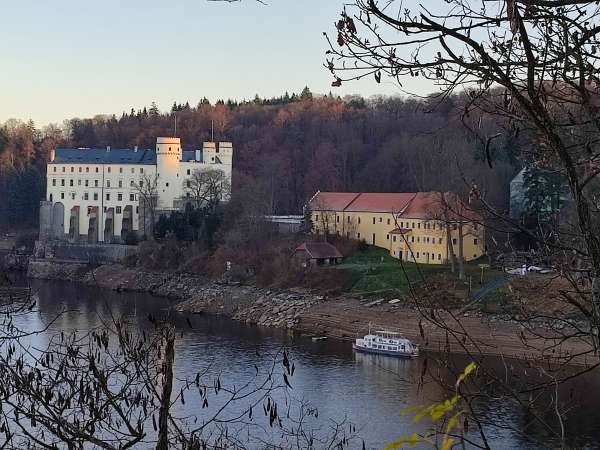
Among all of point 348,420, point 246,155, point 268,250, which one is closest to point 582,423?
point 348,420

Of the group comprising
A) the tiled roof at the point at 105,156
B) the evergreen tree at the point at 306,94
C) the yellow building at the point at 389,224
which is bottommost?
the yellow building at the point at 389,224

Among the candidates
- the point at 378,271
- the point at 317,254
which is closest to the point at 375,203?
the point at 317,254

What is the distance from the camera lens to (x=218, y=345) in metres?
16.1

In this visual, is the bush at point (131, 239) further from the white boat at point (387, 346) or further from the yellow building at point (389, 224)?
the white boat at point (387, 346)

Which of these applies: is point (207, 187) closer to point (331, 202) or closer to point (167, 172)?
point (167, 172)

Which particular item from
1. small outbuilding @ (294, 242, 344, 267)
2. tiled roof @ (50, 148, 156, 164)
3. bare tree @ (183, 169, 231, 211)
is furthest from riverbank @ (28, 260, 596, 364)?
tiled roof @ (50, 148, 156, 164)

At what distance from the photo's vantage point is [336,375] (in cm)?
1372

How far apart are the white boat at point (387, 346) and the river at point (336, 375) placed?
0.23 metres

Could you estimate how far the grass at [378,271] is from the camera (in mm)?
20375

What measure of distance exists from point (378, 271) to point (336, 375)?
27.5ft

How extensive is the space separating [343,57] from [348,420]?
29.5ft

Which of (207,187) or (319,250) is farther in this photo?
(207,187)

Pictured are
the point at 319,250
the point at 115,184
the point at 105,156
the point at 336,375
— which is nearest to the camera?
the point at 336,375

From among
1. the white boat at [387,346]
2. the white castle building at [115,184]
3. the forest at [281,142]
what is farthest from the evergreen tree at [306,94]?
the white boat at [387,346]
